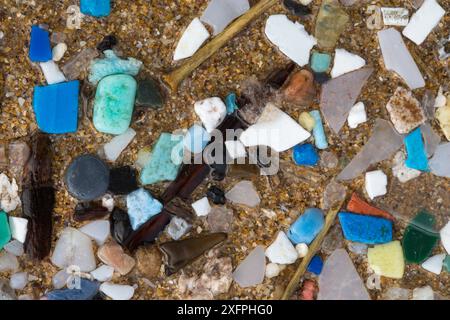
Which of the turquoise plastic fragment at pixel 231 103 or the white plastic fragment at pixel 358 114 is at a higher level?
the turquoise plastic fragment at pixel 231 103

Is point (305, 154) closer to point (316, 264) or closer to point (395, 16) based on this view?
point (316, 264)

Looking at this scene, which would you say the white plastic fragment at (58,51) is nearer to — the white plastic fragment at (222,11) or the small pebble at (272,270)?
the white plastic fragment at (222,11)

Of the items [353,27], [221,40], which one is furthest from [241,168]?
[353,27]

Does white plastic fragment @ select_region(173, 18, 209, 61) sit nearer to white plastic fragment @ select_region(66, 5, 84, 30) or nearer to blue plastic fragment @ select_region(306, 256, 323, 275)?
white plastic fragment @ select_region(66, 5, 84, 30)

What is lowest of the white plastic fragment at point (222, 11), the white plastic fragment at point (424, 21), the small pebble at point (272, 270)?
the small pebble at point (272, 270)

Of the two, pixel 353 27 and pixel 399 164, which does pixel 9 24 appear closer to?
pixel 353 27

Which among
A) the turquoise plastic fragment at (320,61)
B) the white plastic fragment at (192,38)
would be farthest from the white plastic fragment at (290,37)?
the white plastic fragment at (192,38)

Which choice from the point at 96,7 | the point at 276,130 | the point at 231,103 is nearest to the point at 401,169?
the point at 276,130
